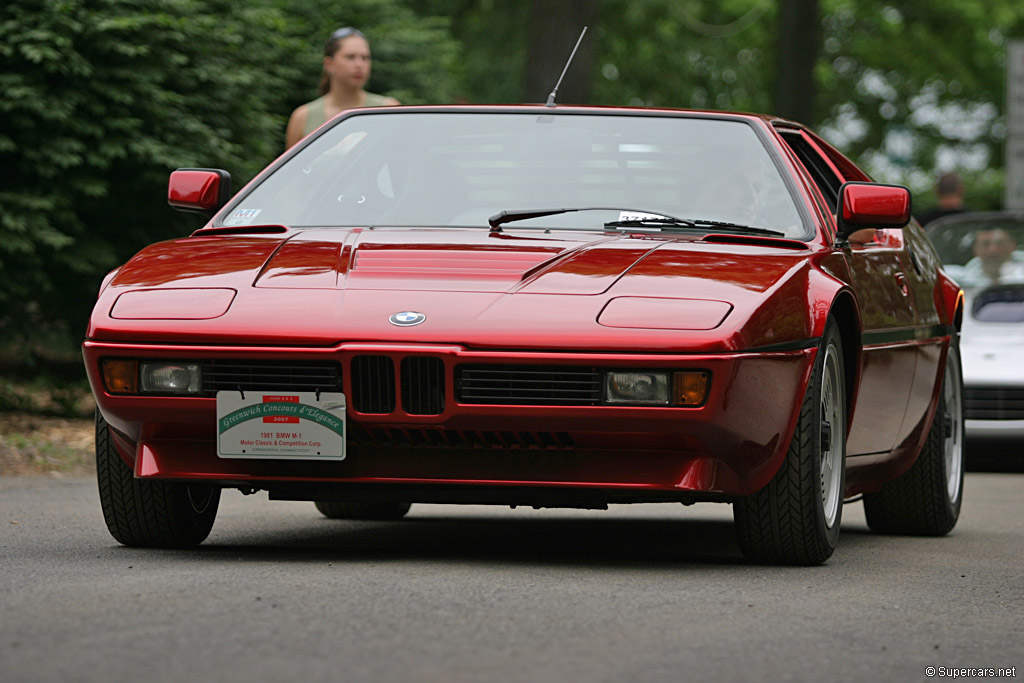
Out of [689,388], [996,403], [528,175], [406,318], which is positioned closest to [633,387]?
[689,388]

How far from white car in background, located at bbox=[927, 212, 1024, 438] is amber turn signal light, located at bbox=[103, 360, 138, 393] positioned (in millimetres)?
6507

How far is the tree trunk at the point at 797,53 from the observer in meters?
19.3

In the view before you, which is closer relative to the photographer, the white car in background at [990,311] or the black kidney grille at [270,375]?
the black kidney grille at [270,375]

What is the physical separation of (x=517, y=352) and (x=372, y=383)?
0.39 meters

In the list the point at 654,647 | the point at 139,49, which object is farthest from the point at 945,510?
the point at 139,49

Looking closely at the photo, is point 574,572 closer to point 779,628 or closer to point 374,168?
point 779,628

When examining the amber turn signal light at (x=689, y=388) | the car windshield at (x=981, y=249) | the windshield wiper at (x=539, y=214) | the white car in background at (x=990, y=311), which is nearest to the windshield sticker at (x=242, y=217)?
the windshield wiper at (x=539, y=214)

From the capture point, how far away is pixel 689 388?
15.5ft

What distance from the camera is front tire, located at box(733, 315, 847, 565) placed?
16.7 ft

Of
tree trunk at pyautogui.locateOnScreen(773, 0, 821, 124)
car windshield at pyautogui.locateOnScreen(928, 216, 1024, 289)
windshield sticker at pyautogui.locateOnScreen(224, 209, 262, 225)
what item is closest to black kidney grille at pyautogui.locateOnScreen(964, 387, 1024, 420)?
car windshield at pyautogui.locateOnScreen(928, 216, 1024, 289)

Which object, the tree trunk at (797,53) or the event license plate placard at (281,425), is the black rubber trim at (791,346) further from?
the tree trunk at (797,53)

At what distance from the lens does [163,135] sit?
34.6ft

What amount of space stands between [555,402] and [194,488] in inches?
54.1

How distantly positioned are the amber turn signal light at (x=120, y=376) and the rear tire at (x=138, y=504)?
1.10ft
